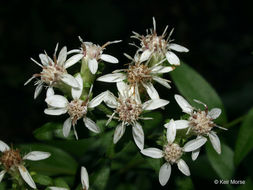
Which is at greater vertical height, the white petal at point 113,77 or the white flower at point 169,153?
the white petal at point 113,77

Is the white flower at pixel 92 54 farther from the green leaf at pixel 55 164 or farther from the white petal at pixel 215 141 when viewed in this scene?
the green leaf at pixel 55 164

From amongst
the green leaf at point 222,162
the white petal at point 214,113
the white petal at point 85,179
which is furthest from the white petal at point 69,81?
the green leaf at point 222,162

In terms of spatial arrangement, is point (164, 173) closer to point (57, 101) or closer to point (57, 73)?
point (57, 101)

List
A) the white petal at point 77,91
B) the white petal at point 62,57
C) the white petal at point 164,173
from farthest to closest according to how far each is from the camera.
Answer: the white petal at point 62,57
the white petal at point 77,91
the white petal at point 164,173

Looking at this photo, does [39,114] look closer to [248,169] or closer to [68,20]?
[68,20]

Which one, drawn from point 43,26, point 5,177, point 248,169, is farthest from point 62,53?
point 43,26

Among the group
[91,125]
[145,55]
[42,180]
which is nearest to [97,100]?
[91,125]

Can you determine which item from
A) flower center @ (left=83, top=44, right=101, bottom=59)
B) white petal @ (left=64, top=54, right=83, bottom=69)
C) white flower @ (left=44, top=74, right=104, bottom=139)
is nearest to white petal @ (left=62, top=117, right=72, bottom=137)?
white flower @ (left=44, top=74, right=104, bottom=139)
